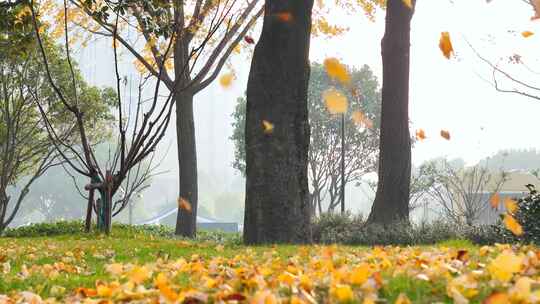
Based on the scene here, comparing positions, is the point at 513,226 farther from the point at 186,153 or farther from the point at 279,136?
the point at 186,153

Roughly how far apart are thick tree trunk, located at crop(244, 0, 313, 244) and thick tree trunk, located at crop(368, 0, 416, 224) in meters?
5.11

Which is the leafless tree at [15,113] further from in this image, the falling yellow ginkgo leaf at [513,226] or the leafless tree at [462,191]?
the falling yellow ginkgo leaf at [513,226]

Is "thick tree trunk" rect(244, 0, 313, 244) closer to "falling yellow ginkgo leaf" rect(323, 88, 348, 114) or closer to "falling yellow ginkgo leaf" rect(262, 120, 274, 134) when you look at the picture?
"falling yellow ginkgo leaf" rect(262, 120, 274, 134)

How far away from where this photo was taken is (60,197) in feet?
244

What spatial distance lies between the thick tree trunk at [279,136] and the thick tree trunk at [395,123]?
16.8ft

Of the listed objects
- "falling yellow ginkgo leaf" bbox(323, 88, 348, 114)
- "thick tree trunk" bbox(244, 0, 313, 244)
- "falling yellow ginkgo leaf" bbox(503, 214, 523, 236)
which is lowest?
"falling yellow ginkgo leaf" bbox(503, 214, 523, 236)

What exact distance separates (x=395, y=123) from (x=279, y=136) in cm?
591

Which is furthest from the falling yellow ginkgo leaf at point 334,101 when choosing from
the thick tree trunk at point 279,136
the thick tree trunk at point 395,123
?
the thick tree trunk at point 279,136

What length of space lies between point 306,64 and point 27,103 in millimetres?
14559

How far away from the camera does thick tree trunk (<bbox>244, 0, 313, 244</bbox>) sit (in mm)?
10586

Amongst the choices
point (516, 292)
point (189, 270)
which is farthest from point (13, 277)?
point (516, 292)

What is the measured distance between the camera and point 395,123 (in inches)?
623

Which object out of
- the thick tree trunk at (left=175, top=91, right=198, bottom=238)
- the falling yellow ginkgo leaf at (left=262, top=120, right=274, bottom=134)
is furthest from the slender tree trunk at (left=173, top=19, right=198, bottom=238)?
the falling yellow ginkgo leaf at (left=262, top=120, right=274, bottom=134)

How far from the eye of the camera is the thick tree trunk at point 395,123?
15461 mm
